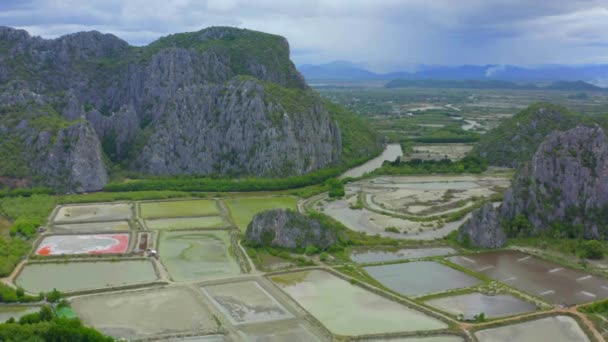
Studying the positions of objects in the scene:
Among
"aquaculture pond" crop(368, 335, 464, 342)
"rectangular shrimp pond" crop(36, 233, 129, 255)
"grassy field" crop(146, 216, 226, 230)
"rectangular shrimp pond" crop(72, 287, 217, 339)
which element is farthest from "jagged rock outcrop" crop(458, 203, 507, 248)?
"rectangular shrimp pond" crop(36, 233, 129, 255)

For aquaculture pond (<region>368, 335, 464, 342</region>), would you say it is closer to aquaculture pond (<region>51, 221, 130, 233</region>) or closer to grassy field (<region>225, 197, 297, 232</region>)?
grassy field (<region>225, 197, 297, 232</region>)

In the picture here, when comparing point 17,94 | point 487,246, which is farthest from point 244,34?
point 487,246

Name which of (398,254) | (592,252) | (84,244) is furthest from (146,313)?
(592,252)

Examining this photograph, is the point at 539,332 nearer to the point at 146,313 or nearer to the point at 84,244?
the point at 146,313

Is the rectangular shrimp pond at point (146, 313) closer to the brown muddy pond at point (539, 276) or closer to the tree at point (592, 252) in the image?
the brown muddy pond at point (539, 276)

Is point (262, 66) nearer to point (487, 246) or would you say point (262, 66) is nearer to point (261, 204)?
point (261, 204)

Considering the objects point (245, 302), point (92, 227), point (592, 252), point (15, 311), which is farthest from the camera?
point (92, 227)

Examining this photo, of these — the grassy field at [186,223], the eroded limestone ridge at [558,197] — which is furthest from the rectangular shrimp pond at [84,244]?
the eroded limestone ridge at [558,197]
